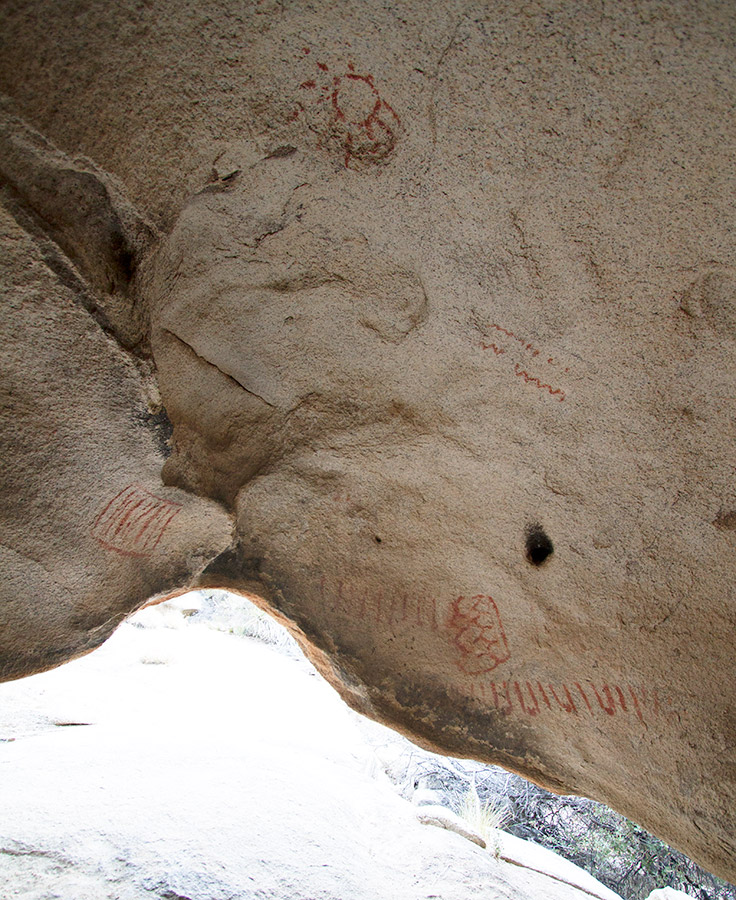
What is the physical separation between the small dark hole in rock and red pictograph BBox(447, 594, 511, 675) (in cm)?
17

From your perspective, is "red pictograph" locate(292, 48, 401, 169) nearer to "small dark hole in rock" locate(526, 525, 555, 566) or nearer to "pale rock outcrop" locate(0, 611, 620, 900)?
"small dark hole in rock" locate(526, 525, 555, 566)

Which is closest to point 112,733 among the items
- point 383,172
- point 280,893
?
point 280,893

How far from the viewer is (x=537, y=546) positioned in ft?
5.90

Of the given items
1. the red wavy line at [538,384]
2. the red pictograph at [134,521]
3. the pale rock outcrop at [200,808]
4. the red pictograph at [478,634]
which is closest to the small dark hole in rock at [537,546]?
the red pictograph at [478,634]

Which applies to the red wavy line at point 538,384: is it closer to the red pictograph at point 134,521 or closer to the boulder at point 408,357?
the boulder at point 408,357

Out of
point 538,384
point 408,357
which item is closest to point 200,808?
point 408,357

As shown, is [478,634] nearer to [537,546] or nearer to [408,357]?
[537,546]

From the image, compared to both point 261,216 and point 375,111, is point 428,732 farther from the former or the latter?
point 375,111

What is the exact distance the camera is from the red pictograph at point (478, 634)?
1.86 meters

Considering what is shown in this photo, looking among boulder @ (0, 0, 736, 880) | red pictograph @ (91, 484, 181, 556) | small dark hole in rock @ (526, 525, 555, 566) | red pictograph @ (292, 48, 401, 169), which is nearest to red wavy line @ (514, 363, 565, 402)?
boulder @ (0, 0, 736, 880)

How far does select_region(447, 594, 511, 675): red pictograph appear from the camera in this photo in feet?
6.09

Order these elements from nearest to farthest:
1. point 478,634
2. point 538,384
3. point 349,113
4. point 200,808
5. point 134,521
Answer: point 349,113 → point 538,384 → point 134,521 → point 478,634 → point 200,808

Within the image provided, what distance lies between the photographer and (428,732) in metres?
1.91

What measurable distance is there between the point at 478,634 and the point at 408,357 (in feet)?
2.64
